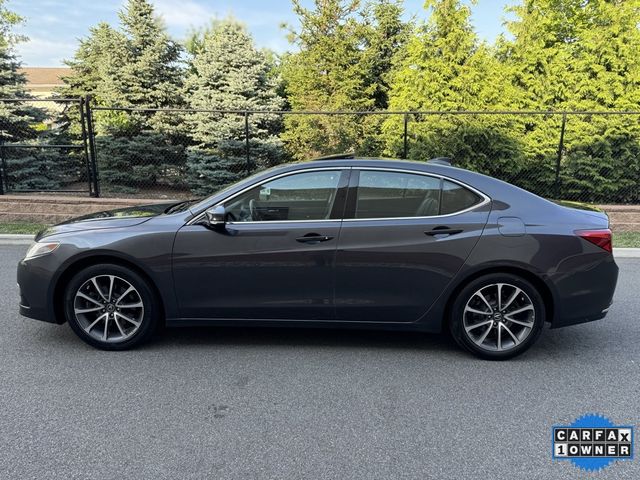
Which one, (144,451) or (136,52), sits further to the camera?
(136,52)

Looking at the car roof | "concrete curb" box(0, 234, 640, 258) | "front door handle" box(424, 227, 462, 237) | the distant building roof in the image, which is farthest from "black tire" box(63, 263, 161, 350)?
the distant building roof

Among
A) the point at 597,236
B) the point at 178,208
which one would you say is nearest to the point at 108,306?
the point at 178,208

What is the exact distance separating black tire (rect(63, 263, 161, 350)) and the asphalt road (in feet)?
0.33

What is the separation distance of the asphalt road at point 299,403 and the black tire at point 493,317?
111mm

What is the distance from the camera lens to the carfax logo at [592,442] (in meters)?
2.71

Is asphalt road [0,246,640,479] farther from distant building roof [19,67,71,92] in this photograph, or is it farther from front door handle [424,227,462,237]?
distant building roof [19,67,71,92]

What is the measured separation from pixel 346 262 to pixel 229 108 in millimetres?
9443

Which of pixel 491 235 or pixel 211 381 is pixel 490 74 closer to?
pixel 491 235

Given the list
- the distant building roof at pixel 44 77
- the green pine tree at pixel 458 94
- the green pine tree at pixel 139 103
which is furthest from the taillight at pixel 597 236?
the distant building roof at pixel 44 77

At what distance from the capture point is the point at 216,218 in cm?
385

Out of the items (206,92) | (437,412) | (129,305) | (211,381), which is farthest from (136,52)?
(437,412)

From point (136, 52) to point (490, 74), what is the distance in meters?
9.47

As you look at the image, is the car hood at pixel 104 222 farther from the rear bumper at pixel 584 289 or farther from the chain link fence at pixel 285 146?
the chain link fence at pixel 285 146

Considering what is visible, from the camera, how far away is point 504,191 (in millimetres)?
3920
